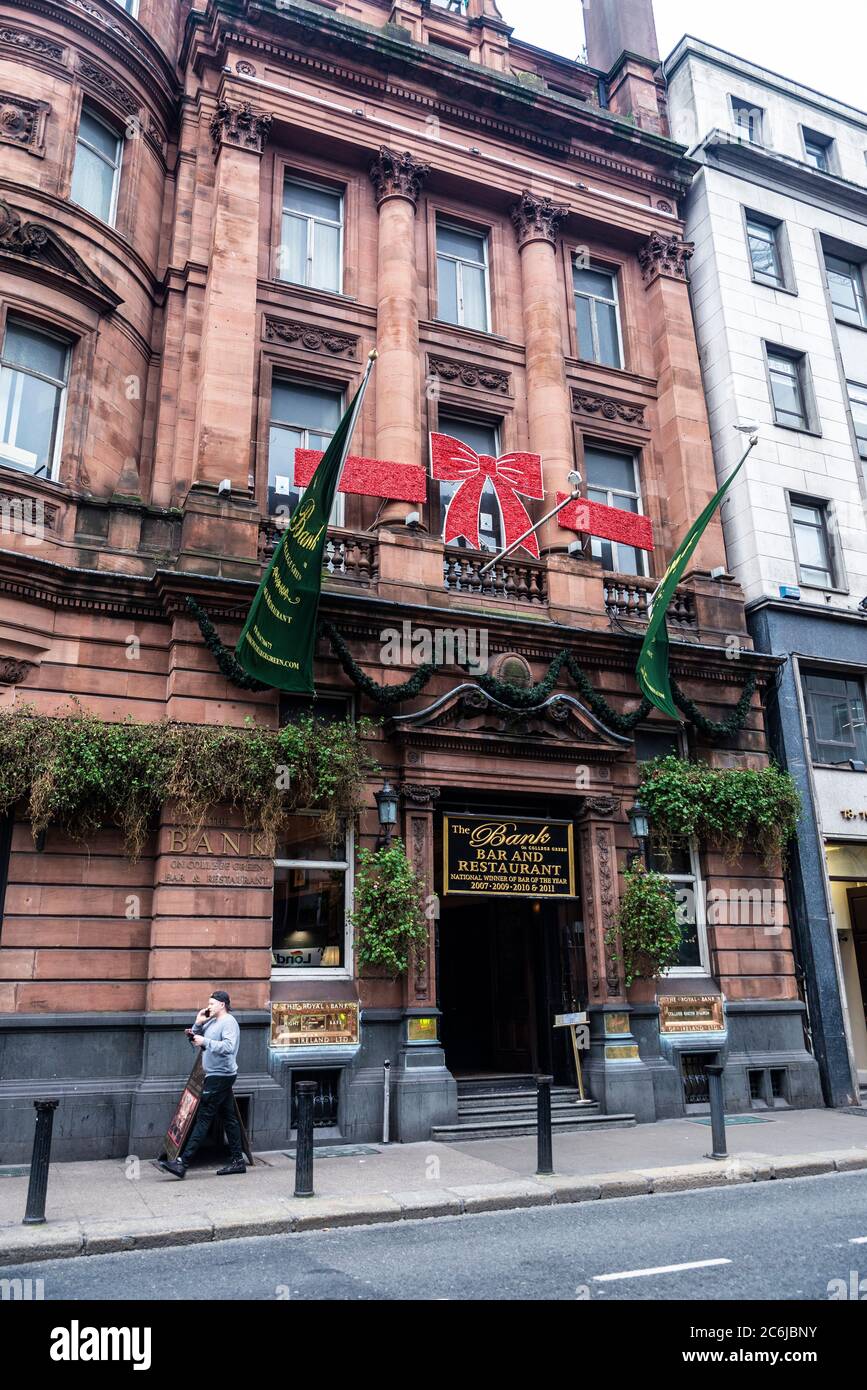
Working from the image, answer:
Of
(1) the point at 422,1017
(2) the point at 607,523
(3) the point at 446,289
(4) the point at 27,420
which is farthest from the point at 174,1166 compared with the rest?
(3) the point at 446,289

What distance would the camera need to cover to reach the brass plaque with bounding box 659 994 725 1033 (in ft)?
54.2

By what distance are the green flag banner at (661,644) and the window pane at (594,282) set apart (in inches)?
275

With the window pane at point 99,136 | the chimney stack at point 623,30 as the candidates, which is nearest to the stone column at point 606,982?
the window pane at point 99,136

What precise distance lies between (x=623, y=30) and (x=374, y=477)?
15824 millimetres

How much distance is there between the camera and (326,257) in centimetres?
1945

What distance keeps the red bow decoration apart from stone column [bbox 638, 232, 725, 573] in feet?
11.0

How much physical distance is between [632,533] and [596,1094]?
10.2m

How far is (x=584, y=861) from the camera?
54.2ft

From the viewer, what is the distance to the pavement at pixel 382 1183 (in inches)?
343

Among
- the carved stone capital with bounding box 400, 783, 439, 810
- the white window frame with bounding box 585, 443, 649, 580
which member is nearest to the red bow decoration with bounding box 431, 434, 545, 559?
the white window frame with bounding box 585, 443, 649, 580

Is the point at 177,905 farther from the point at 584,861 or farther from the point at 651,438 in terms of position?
the point at 651,438

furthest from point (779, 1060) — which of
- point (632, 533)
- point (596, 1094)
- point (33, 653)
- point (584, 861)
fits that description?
point (33, 653)

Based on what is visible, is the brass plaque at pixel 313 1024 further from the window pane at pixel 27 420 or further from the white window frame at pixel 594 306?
the white window frame at pixel 594 306

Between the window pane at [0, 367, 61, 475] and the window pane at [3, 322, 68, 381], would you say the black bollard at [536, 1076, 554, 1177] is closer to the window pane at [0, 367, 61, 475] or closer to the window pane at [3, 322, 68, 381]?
the window pane at [0, 367, 61, 475]
